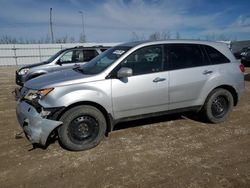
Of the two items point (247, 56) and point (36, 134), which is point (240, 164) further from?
point (247, 56)

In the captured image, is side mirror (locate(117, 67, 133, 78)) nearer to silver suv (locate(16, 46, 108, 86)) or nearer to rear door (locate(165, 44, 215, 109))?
rear door (locate(165, 44, 215, 109))

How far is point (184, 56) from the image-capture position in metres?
4.82

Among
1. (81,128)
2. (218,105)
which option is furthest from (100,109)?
(218,105)

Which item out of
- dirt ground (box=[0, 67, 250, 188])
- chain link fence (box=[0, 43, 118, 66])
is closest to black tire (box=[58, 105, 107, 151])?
dirt ground (box=[0, 67, 250, 188])

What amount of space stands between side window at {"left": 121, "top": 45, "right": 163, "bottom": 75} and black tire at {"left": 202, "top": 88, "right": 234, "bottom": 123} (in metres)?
1.41

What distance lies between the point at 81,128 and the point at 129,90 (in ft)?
3.48

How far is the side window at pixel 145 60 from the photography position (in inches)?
172

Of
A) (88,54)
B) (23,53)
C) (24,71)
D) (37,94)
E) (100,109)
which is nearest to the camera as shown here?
(37,94)

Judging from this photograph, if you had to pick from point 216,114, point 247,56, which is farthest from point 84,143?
point 247,56

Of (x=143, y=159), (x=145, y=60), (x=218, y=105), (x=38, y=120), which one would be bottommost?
(x=143, y=159)

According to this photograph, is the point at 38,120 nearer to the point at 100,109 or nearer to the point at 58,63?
the point at 100,109

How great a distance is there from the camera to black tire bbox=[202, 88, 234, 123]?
16.7 feet

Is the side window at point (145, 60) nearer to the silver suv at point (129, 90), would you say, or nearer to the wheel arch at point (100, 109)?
the silver suv at point (129, 90)

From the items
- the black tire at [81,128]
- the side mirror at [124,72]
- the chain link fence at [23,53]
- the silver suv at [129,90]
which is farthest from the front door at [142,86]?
the chain link fence at [23,53]
